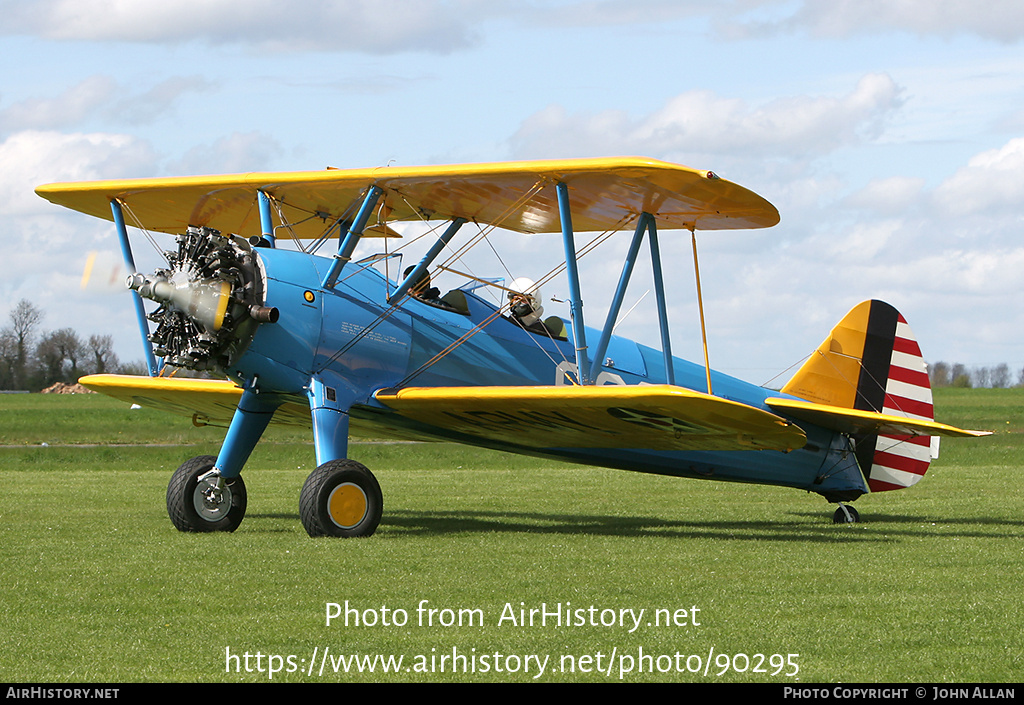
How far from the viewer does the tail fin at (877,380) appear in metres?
14.0

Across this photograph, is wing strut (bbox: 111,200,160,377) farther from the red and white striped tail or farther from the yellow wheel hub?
the red and white striped tail

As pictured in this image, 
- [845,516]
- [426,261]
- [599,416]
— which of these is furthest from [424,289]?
[845,516]

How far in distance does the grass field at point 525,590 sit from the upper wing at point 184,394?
3.86 ft

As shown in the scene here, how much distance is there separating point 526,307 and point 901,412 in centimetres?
494

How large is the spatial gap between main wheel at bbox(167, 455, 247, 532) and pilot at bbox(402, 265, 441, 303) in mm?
2525

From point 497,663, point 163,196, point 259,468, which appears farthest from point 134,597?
point 259,468

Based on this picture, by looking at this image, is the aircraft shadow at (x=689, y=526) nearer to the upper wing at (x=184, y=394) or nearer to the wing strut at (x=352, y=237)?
the upper wing at (x=184, y=394)

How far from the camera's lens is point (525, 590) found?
294 inches

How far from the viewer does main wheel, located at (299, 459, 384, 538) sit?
33.0 feet

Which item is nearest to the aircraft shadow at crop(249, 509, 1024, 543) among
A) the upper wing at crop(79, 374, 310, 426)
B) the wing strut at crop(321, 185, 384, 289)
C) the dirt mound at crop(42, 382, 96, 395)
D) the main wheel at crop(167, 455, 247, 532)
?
the upper wing at crop(79, 374, 310, 426)

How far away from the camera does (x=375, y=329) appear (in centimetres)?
1105

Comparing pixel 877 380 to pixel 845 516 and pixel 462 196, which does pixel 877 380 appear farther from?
Answer: pixel 462 196

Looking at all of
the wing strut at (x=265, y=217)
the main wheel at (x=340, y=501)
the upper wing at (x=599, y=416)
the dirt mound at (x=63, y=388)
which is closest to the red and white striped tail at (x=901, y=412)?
the upper wing at (x=599, y=416)

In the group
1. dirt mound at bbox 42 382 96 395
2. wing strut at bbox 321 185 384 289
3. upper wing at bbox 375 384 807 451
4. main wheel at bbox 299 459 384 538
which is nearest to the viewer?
upper wing at bbox 375 384 807 451
